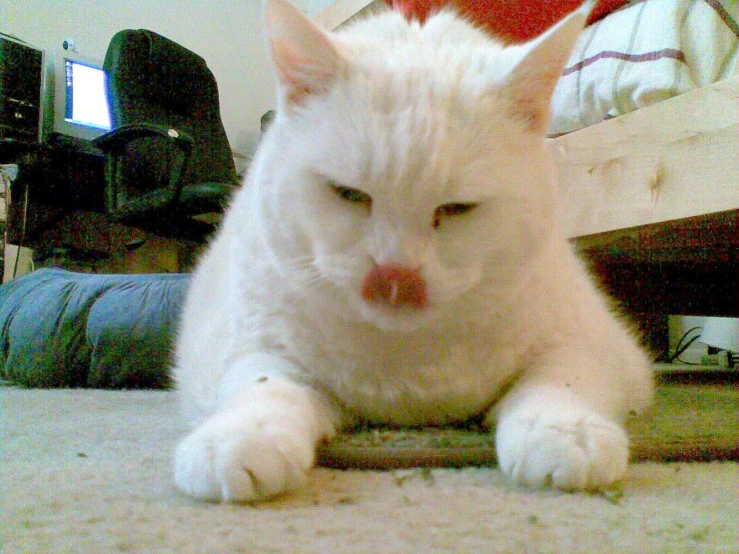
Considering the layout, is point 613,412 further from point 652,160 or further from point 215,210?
point 215,210

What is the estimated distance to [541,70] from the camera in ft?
2.65

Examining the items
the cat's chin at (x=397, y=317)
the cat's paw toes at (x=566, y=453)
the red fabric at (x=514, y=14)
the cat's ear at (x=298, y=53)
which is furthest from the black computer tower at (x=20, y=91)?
the cat's paw toes at (x=566, y=453)

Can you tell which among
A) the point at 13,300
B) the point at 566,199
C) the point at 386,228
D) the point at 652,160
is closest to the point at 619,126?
the point at 652,160

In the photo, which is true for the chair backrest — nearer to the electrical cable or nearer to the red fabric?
the red fabric

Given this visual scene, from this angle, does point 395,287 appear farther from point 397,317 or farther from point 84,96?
point 84,96

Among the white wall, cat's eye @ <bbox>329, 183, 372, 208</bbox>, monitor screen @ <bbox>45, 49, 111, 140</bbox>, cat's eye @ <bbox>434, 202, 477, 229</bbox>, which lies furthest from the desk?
cat's eye @ <bbox>434, 202, 477, 229</bbox>

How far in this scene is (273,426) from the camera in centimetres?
68

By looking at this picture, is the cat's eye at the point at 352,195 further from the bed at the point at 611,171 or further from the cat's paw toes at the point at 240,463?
the bed at the point at 611,171

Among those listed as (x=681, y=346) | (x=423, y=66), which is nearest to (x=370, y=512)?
(x=423, y=66)

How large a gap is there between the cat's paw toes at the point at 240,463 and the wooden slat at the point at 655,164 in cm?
97

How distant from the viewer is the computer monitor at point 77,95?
356cm

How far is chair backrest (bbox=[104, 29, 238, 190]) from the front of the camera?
3135 mm

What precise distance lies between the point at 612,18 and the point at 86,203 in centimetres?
317

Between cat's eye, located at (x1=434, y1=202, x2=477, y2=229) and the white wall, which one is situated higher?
the white wall
